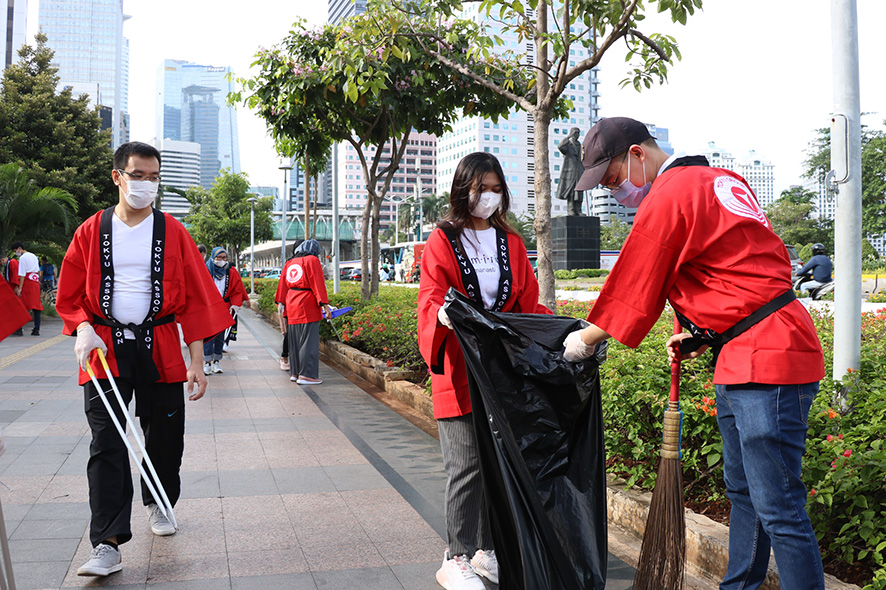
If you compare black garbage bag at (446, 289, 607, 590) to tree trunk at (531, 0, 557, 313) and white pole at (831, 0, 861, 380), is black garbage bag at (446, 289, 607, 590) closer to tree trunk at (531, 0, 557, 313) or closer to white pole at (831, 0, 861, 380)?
white pole at (831, 0, 861, 380)

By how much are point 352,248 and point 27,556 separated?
90.4 m

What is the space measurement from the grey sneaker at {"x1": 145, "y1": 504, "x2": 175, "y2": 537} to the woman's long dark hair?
6.89 feet

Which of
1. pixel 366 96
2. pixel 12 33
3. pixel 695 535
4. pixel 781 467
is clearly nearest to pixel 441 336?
pixel 781 467

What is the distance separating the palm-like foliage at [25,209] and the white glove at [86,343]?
1610 centimetres

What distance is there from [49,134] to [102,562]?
22973mm

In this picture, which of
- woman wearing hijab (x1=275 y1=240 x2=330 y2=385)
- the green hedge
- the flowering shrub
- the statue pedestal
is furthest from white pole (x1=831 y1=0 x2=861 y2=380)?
the statue pedestal

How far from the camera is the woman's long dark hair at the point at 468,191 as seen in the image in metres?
3.09

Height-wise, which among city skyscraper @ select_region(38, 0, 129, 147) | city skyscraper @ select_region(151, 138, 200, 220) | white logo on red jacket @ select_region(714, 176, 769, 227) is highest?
city skyscraper @ select_region(38, 0, 129, 147)

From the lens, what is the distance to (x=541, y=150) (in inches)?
217

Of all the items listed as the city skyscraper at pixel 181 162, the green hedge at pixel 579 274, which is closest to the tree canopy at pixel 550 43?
the green hedge at pixel 579 274

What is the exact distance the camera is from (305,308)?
9180 mm

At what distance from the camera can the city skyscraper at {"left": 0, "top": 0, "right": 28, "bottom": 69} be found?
5194 centimetres

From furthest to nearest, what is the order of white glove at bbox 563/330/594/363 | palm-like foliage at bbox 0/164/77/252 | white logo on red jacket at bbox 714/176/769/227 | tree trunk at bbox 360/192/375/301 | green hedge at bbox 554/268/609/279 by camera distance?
green hedge at bbox 554/268/609/279 → palm-like foliage at bbox 0/164/77/252 → tree trunk at bbox 360/192/375/301 → white glove at bbox 563/330/594/363 → white logo on red jacket at bbox 714/176/769/227

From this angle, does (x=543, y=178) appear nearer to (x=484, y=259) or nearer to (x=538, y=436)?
(x=484, y=259)
